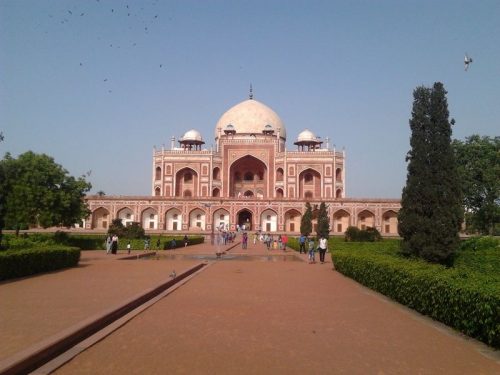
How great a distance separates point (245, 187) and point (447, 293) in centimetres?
4292

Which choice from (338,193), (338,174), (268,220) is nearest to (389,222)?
(338,193)

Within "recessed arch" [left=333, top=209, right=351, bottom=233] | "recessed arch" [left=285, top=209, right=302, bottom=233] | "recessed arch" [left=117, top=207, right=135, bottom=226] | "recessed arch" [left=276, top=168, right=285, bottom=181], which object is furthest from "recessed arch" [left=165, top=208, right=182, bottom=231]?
"recessed arch" [left=333, top=209, right=351, bottom=233]

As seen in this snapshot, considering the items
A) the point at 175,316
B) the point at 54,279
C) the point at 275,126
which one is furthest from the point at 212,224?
the point at 175,316

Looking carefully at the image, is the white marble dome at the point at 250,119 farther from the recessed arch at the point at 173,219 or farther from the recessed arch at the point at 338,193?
the recessed arch at the point at 173,219

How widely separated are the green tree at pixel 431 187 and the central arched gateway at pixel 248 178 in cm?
3424

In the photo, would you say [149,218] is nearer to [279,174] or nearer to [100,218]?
[100,218]

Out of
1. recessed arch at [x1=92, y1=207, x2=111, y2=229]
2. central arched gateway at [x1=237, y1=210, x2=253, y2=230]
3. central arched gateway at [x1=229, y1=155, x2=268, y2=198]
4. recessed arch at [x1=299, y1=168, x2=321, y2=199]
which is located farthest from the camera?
central arched gateway at [x1=229, y1=155, x2=268, y2=198]

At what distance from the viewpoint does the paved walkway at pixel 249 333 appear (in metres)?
3.74

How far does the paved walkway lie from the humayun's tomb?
32029mm

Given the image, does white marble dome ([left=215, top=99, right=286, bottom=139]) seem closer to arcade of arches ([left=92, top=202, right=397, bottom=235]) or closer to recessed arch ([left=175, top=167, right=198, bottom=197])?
recessed arch ([left=175, top=167, right=198, bottom=197])

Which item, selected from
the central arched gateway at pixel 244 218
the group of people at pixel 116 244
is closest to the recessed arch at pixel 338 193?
the central arched gateway at pixel 244 218

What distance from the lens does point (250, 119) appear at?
48.2m

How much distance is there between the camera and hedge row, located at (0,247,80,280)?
29.3ft

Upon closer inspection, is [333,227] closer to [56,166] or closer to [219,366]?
[56,166]
